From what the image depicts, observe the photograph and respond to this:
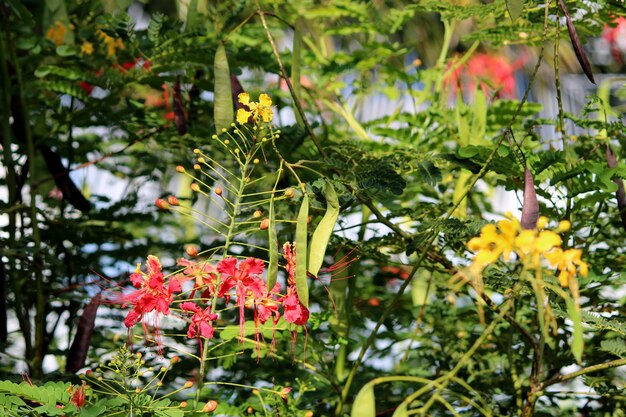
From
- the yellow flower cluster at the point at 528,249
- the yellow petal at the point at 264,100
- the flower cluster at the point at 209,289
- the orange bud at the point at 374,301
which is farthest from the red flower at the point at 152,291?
the orange bud at the point at 374,301

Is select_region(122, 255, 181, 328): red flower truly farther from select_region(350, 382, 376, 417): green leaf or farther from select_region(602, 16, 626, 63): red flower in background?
select_region(602, 16, 626, 63): red flower in background

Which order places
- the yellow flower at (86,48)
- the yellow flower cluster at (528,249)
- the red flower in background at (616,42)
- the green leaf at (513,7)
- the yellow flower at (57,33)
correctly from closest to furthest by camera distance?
the yellow flower cluster at (528,249), the green leaf at (513,7), the yellow flower at (86,48), the yellow flower at (57,33), the red flower in background at (616,42)

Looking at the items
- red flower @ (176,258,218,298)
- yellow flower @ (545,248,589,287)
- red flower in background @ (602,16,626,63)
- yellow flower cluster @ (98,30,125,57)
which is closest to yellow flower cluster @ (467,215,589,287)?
yellow flower @ (545,248,589,287)

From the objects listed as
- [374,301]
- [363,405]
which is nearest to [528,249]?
[363,405]

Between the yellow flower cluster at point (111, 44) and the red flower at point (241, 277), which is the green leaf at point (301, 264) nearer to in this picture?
A: the red flower at point (241, 277)

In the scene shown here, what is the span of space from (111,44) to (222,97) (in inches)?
34.9

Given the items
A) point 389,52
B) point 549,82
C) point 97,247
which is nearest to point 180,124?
point 97,247

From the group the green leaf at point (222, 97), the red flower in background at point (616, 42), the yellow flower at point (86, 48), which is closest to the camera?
the green leaf at point (222, 97)

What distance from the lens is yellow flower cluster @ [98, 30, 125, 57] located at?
2410mm

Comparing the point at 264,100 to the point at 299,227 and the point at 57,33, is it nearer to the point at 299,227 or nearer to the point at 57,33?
the point at 299,227

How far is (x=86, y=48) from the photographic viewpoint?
2443 mm

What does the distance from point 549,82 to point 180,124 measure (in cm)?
315

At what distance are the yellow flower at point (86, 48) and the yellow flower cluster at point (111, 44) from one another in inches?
2.0

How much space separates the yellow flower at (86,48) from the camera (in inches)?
94.6
